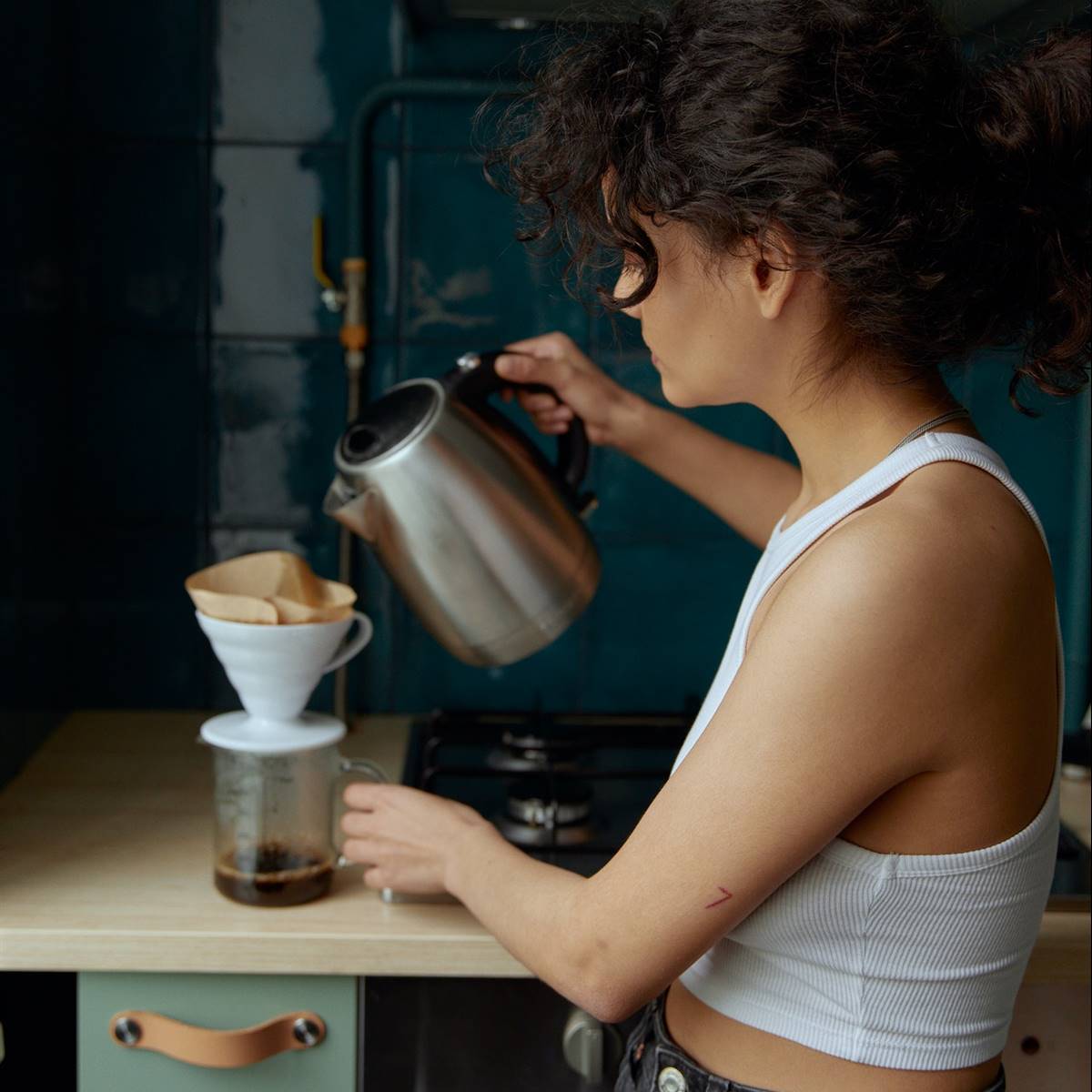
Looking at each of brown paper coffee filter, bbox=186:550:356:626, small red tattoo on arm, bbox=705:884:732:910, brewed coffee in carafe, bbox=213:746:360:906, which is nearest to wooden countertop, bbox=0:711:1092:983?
brewed coffee in carafe, bbox=213:746:360:906

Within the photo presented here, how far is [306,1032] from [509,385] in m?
0.57

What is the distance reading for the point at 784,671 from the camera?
0.66 metres

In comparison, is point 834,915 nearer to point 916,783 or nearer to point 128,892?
point 916,783

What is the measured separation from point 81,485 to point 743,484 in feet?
2.54

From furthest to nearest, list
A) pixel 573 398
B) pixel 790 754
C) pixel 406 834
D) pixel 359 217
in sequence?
pixel 359 217 < pixel 573 398 < pixel 406 834 < pixel 790 754

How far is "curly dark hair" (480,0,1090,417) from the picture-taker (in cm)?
69

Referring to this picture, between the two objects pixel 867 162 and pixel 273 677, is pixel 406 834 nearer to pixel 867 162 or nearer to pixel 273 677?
pixel 273 677

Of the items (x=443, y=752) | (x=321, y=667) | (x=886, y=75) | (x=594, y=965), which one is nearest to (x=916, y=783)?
(x=594, y=965)

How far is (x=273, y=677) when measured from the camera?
1.05 meters

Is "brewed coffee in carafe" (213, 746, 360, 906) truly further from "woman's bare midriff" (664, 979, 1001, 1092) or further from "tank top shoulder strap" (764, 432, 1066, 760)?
"tank top shoulder strap" (764, 432, 1066, 760)

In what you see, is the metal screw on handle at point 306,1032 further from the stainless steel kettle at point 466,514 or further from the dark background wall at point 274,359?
the dark background wall at point 274,359

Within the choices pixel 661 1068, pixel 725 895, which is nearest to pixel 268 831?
pixel 661 1068

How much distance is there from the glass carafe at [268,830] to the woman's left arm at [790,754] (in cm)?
Answer: 37

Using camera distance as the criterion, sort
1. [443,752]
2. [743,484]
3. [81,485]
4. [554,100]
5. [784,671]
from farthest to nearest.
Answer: [81,485] < [443,752] < [743,484] < [554,100] < [784,671]
